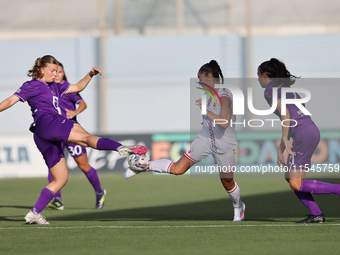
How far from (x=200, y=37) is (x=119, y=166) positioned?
8340mm

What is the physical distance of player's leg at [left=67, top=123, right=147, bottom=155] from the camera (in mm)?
4934

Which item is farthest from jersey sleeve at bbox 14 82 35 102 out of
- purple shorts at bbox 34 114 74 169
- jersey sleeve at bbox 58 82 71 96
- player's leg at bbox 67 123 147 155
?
player's leg at bbox 67 123 147 155

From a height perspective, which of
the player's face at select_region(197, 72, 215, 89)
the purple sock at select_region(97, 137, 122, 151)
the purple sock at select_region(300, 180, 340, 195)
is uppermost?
the player's face at select_region(197, 72, 215, 89)

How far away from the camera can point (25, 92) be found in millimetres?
5246

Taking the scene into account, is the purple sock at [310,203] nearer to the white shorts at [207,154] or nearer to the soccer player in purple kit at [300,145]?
the soccer player in purple kit at [300,145]

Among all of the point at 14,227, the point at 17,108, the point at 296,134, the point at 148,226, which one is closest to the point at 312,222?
the point at 296,134

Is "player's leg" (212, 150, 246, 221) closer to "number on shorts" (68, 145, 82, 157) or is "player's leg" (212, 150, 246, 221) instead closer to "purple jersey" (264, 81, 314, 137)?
"purple jersey" (264, 81, 314, 137)

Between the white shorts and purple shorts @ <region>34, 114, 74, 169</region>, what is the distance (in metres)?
1.23

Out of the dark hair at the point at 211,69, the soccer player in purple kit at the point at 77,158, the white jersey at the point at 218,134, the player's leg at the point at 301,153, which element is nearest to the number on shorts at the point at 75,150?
the soccer player in purple kit at the point at 77,158

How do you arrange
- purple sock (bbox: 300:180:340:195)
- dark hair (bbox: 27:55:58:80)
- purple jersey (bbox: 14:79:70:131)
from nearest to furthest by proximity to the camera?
1. purple sock (bbox: 300:180:340:195)
2. purple jersey (bbox: 14:79:70:131)
3. dark hair (bbox: 27:55:58:80)

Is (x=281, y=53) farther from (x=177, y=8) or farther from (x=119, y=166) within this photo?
(x=119, y=166)

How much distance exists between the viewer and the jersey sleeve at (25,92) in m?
Answer: 5.22

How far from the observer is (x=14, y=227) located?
17.3 feet

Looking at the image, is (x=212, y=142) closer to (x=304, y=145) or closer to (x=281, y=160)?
(x=281, y=160)
